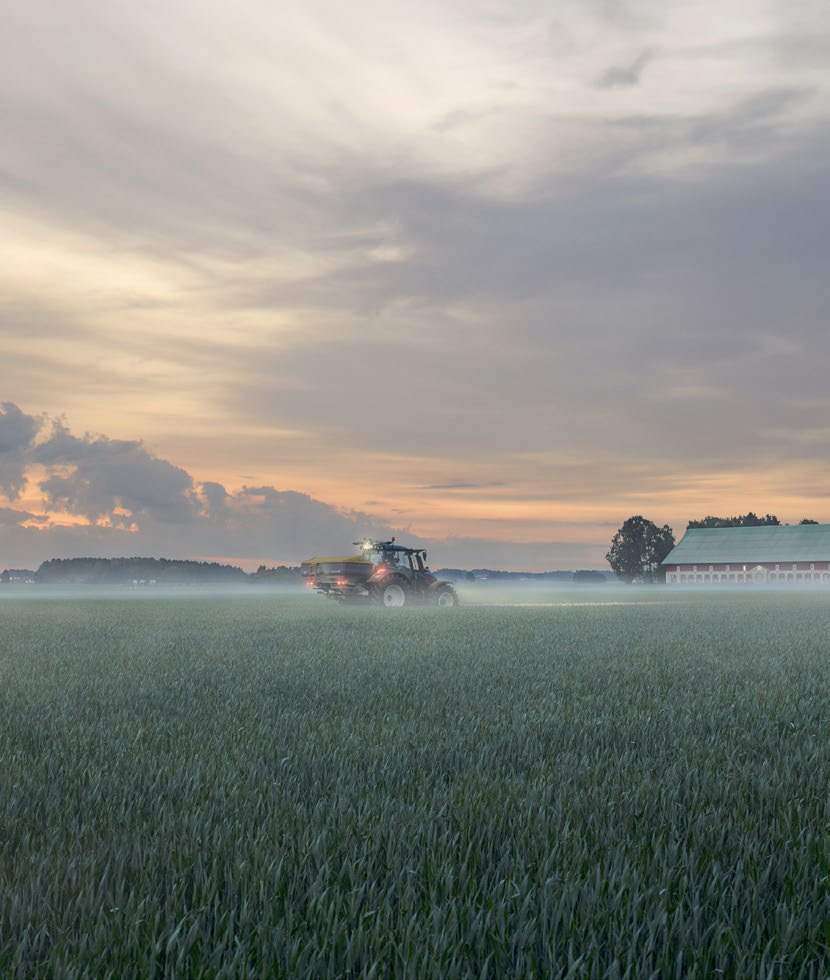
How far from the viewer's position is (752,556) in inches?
4309

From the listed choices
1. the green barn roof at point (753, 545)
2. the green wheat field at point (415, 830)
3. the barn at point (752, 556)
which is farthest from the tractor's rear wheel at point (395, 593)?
the green barn roof at point (753, 545)

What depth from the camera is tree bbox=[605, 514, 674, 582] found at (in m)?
123

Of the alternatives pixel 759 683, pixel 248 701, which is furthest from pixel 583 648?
pixel 248 701

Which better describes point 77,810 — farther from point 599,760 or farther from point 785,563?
point 785,563

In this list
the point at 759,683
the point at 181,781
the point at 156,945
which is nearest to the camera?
the point at 156,945

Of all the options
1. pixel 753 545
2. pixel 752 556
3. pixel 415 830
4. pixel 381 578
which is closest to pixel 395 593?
pixel 381 578

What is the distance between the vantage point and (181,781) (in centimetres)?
580

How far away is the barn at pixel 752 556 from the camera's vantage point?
346ft

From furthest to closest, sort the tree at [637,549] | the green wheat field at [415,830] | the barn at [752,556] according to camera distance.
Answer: the tree at [637,549]
the barn at [752,556]
the green wheat field at [415,830]

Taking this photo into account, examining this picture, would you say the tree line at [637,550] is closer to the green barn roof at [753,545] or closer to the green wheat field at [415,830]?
the green barn roof at [753,545]

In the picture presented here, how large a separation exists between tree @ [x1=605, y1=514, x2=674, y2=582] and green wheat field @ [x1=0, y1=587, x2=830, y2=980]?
115630 millimetres

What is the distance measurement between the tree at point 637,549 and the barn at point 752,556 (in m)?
6.26

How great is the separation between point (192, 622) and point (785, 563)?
9635 cm

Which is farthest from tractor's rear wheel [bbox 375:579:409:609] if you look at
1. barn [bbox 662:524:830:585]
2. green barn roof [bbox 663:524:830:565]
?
green barn roof [bbox 663:524:830:565]
